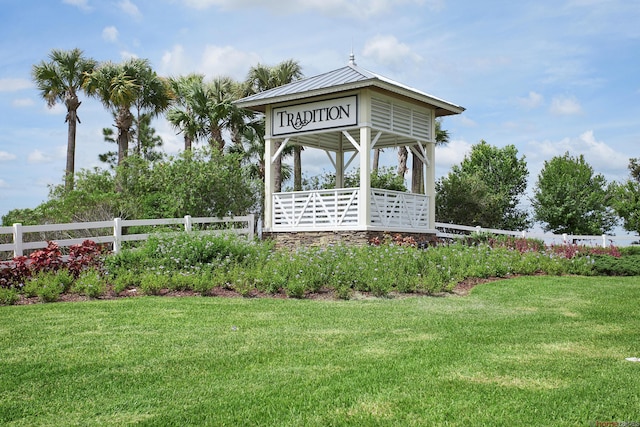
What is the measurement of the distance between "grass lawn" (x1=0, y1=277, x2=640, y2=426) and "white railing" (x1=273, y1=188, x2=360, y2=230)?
859 cm

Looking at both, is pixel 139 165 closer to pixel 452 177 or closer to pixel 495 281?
pixel 495 281

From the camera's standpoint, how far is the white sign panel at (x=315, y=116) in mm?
18609

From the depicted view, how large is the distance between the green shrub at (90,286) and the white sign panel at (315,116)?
9.15 m

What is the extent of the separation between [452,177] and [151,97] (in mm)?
15684

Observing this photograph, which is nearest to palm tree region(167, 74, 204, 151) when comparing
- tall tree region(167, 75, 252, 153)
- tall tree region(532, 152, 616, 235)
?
tall tree region(167, 75, 252, 153)

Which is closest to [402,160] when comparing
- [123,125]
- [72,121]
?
[123,125]

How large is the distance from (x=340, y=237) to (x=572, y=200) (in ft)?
80.7

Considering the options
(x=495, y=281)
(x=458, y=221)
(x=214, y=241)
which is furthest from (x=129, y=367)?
(x=458, y=221)

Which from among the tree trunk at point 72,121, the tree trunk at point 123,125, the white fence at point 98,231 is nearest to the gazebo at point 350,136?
the white fence at point 98,231

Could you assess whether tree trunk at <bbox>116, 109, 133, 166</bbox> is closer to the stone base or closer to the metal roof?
the metal roof

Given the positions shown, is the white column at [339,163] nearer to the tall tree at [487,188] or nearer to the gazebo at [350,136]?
the gazebo at [350,136]

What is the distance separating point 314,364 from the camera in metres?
6.14

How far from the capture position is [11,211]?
21.5 metres

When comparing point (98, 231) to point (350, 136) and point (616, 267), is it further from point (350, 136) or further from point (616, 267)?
point (616, 267)
